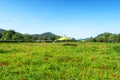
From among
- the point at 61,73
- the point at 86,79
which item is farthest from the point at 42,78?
the point at 86,79

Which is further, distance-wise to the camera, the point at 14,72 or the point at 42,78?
the point at 14,72

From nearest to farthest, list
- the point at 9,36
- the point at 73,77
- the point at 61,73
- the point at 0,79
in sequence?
the point at 0,79 < the point at 73,77 < the point at 61,73 < the point at 9,36

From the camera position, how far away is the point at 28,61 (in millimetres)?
11711

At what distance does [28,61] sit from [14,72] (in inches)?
116


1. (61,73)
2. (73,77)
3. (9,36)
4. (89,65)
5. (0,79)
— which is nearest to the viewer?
(0,79)

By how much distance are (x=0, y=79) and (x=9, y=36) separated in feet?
374

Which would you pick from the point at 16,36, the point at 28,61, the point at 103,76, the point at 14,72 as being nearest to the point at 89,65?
the point at 103,76

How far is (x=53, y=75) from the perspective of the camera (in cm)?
838

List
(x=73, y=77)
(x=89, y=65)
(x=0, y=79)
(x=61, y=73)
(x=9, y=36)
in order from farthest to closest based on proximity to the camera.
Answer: (x=9, y=36), (x=89, y=65), (x=61, y=73), (x=73, y=77), (x=0, y=79)

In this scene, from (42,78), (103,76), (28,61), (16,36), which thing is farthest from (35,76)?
(16,36)

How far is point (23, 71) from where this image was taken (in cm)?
892

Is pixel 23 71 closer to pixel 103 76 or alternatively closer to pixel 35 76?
pixel 35 76

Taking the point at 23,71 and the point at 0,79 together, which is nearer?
the point at 0,79

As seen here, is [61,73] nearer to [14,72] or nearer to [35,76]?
[35,76]
